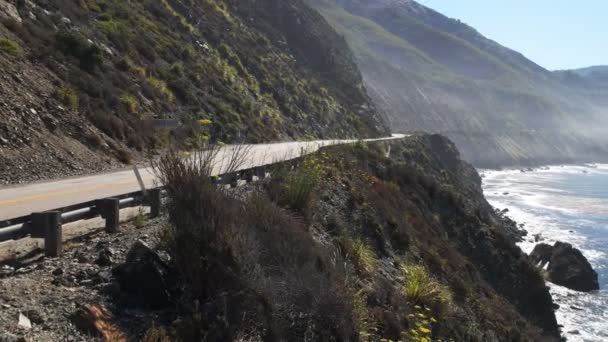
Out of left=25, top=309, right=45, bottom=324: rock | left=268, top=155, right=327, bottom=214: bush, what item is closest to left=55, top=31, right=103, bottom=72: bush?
left=268, top=155, right=327, bottom=214: bush

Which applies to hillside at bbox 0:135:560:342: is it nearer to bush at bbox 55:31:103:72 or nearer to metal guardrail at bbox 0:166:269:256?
metal guardrail at bbox 0:166:269:256

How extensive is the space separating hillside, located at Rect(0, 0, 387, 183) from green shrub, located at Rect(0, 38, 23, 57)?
0.11 feet

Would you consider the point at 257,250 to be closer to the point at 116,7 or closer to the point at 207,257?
the point at 207,257

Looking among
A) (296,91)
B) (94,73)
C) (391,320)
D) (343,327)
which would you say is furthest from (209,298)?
(296,91)

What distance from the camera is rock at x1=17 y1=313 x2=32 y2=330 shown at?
5551 mm

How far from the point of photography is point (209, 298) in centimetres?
705

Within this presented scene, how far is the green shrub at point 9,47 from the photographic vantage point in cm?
1900

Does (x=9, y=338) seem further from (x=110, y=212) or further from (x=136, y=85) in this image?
(x=136, y=85)

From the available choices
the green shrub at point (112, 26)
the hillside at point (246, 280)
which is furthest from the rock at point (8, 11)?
the hillside at point (246, 280)

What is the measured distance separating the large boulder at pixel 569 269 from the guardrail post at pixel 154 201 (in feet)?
95.0

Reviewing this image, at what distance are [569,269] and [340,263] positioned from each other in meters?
28.3

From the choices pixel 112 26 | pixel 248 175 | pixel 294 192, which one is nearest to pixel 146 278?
pixel 294 192

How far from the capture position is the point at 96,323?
6.03 metres

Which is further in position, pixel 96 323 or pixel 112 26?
pixel 112 26
